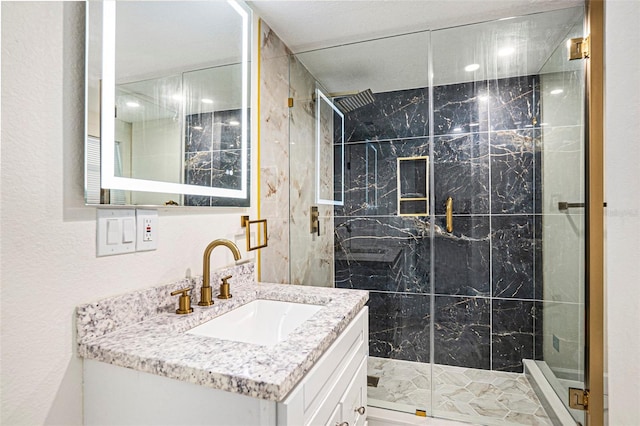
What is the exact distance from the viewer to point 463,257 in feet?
6.53

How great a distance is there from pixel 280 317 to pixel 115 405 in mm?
591

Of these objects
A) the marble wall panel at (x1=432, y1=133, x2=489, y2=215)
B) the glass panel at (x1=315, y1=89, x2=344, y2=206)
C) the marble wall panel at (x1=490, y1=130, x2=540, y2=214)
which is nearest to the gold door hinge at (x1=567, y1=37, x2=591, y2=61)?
the marble wall panel at (x1=490, y1=130, x2=540, y2=214)

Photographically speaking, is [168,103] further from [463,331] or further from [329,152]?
[463,331]

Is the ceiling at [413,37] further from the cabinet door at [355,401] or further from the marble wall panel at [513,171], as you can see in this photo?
the cabinet door at [355,401]

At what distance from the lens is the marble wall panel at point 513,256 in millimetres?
1853

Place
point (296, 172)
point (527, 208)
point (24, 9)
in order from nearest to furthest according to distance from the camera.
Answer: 1. point (24, 9)
2. point (527, 208)
3. point (296, 172)

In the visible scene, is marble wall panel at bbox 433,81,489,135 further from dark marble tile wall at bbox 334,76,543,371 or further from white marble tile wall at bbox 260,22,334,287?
white marble tile wall at bbox 260,22,334,287

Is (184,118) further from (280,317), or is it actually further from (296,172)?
(296,172)

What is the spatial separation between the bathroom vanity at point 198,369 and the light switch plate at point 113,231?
0.43 feet

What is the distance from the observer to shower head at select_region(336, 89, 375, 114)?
2068 mm

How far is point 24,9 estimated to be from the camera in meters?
0.71

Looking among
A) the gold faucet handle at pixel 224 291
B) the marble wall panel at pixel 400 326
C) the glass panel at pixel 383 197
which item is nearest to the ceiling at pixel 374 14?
the glass panel at pixel 383 197

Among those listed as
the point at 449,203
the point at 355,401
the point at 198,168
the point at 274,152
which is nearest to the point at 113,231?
the point at 198,168

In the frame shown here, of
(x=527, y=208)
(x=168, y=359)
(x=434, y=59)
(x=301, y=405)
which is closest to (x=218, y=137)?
(x=168, y=359)
